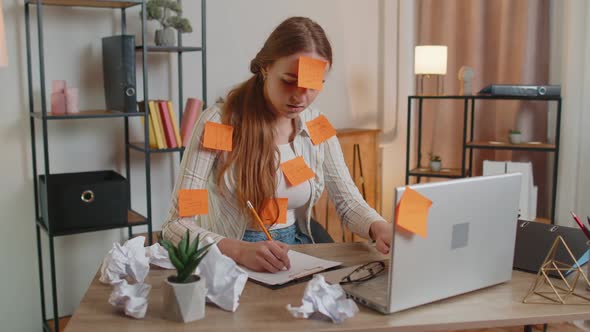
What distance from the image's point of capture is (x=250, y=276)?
1.40 metres

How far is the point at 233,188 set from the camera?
6.15 ft

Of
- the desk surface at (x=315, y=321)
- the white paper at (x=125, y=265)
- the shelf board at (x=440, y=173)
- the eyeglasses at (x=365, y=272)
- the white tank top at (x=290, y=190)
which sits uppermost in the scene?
the white tank top at (x=290, y=190)

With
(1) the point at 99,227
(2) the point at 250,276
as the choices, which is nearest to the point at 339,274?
(2) the point at 250,276

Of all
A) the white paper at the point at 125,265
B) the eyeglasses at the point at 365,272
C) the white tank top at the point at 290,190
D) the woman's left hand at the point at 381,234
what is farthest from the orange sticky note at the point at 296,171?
the white paper at the point at 125,265

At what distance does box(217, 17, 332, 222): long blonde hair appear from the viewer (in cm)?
176

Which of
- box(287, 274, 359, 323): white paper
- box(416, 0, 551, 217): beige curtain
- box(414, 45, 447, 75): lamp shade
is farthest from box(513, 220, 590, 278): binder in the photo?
box(416, 0, 551, 217): beige curtain

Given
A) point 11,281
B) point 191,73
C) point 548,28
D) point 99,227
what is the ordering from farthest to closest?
point 548,28
point 191,73
point 11,281
point 99,227

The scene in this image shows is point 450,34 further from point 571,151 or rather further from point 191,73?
point 191,73

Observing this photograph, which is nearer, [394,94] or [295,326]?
[295,326]

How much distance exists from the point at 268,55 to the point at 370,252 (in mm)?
647

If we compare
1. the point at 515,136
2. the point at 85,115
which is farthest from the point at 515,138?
the point at 85,115

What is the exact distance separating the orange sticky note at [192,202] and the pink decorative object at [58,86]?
1.13 m

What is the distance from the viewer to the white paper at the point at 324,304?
1.16 meters

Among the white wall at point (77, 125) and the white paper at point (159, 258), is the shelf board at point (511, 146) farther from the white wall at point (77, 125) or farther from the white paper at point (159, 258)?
the white paper at point (159, 258)
